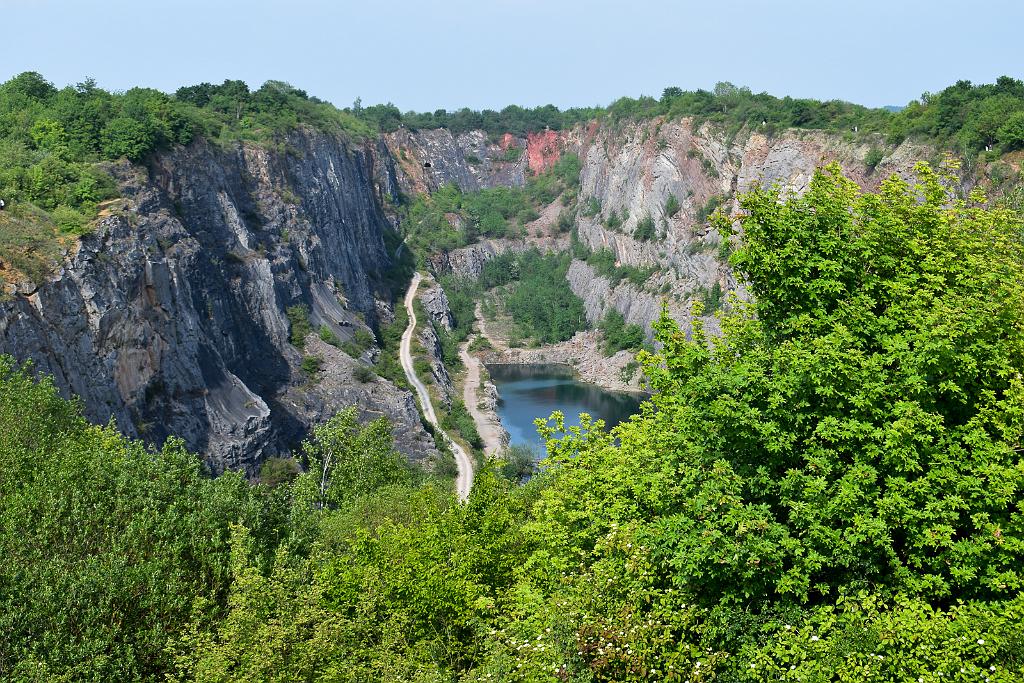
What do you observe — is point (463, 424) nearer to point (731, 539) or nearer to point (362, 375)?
point (362, 375)

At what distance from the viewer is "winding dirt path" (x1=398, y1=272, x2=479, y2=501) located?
56.9m

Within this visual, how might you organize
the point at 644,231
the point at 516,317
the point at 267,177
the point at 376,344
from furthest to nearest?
the point at 516,317 → the point at 644,231 → the point at 376,344 → the point at 267,177

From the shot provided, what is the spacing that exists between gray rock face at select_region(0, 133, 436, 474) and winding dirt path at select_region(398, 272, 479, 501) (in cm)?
423

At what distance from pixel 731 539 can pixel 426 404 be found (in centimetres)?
6028

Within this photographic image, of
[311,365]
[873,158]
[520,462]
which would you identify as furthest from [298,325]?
[873,158]

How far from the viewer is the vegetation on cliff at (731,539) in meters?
12.2

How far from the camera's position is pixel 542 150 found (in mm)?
152000

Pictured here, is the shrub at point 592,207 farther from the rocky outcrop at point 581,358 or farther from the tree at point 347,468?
the tree at point 347,468

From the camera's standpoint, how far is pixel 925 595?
41.3 feet

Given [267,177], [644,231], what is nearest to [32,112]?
[267,177]

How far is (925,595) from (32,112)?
5288 centimetres

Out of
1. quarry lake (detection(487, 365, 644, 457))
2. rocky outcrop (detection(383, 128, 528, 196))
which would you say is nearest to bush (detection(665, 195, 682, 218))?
quarry lake (detection(487, 365, 644, 457))

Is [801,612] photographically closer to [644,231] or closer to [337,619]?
[337,619]

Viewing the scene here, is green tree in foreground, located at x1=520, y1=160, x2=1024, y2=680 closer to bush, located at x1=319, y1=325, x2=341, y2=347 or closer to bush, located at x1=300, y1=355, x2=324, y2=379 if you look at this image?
bush, located at x1=300, y1=355, x2=324, y2=379
